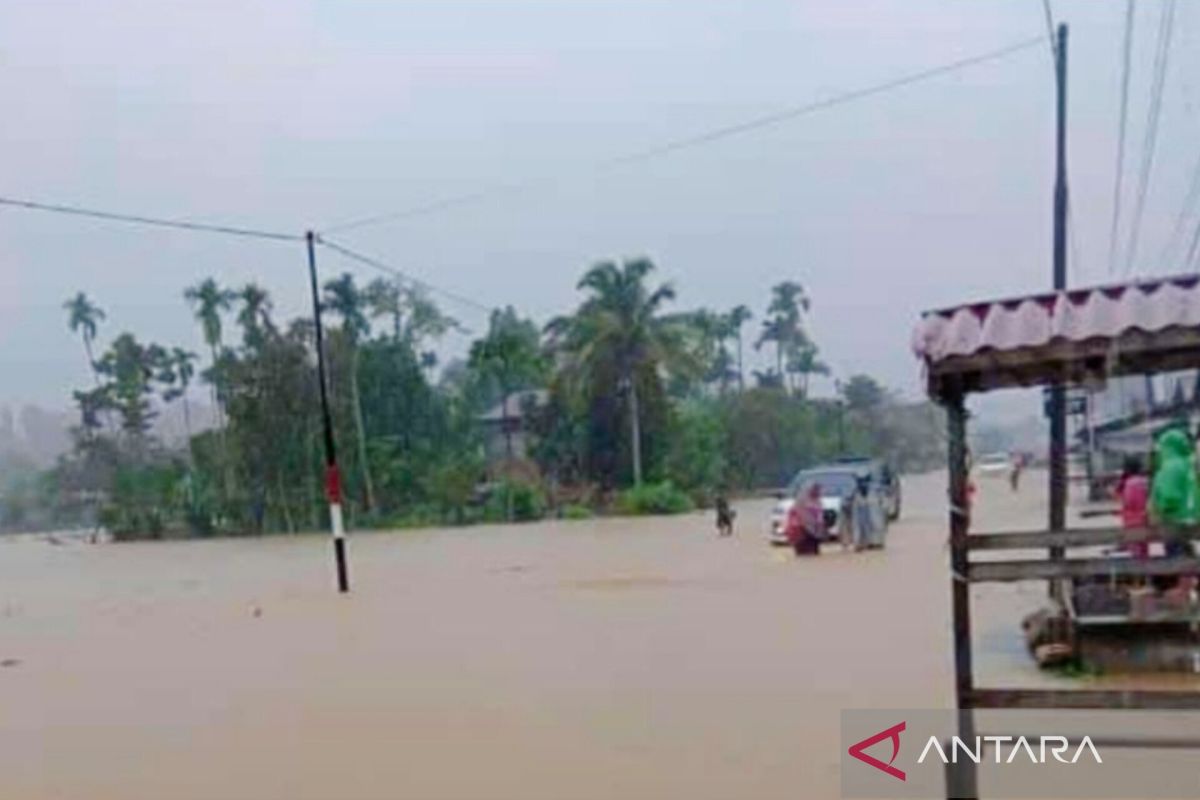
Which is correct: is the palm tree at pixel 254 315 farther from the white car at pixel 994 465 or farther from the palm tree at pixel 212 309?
the white car at pixel 994 465

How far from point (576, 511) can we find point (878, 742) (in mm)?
49508

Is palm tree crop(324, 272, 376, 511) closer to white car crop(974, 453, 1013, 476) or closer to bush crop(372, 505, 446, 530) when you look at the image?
bush crop(372, 505, 446, 530)

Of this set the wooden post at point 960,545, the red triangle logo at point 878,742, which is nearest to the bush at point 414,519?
the red triangle logo at point 878,742

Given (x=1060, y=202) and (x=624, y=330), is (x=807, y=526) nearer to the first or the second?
(x=1060, y=202)

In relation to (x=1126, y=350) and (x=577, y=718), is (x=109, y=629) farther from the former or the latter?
(x=1126, y=350)

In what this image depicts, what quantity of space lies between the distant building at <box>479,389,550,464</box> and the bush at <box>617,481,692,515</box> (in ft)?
23.1

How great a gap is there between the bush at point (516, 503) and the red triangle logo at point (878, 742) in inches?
1950

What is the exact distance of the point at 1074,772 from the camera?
6.70 m

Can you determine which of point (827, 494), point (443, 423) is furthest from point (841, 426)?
point (827, 494)

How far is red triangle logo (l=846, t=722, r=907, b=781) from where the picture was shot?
7051mm

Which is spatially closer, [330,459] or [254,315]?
[330,459]

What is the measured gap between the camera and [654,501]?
56.2 metres

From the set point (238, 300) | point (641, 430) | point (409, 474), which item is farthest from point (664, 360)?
point (238, 300)

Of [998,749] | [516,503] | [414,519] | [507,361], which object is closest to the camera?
[998,749]
